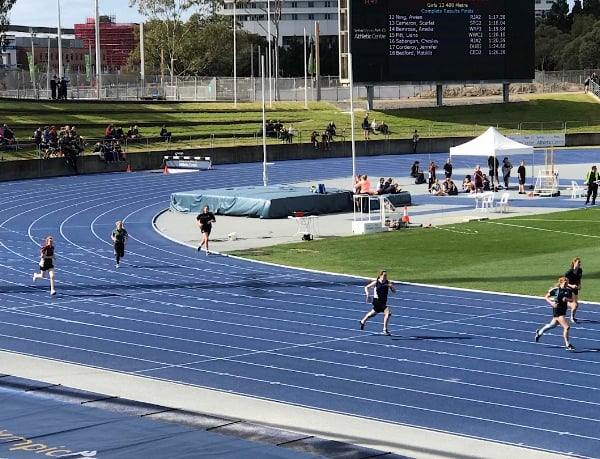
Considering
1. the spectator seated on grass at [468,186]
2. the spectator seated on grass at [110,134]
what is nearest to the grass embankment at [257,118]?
the spectator seated on grass at [110,134]

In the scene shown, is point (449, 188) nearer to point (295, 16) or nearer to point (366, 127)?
point (366, 127)

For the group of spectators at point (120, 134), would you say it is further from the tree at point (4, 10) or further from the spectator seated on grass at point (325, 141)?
the tree at point (4, 10)

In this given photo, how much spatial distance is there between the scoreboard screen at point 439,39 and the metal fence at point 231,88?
1327 centimetres

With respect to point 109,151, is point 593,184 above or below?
below

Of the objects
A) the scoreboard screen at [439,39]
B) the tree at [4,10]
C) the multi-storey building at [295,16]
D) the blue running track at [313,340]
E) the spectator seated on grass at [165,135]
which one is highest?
the multi-storey building at [295,16]

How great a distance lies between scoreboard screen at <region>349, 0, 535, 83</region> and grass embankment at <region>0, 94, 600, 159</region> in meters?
3.94

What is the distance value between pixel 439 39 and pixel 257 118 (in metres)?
13.1

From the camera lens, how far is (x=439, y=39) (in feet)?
241

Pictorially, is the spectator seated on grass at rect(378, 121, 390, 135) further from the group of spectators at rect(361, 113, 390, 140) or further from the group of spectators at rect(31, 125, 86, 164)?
the group of spectators at rect(31, 125, 86, 164)

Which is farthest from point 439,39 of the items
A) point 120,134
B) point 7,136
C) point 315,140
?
point 7,136

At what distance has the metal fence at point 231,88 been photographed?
291ft

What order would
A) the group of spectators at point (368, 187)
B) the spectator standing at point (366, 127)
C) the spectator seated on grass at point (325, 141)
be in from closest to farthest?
1. the group of spectators at point (368, 187)
2. the spectator seated on grass at point (325, 141)
3. the spectator standing at point (366, 127)

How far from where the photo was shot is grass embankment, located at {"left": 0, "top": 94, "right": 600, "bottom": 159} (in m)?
68.8

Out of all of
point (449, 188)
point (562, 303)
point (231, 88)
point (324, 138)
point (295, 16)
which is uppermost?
point (295, 16)
